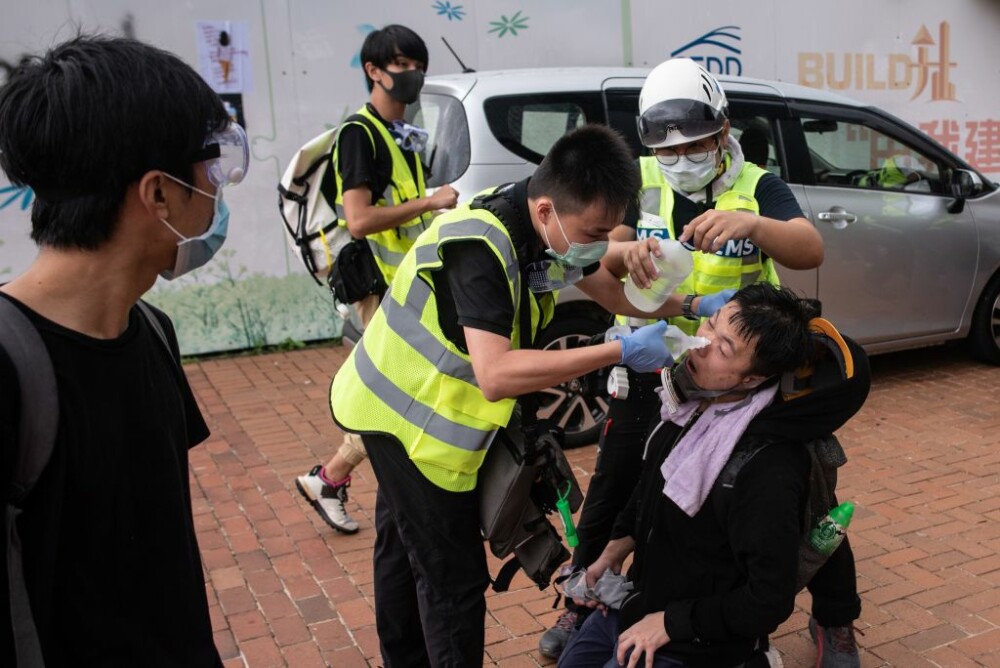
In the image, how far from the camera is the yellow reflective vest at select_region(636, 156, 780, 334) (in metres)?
2.84

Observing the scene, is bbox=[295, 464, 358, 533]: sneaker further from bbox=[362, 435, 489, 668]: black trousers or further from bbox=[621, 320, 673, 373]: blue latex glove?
bbox=[621, 320, 673, 373]: blue latex glove

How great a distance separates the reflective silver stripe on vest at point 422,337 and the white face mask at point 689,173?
37.3 inches

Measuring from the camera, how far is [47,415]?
1.28 metres

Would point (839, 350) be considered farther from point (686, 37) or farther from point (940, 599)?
point (686, 37)

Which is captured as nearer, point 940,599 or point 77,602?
point 77,602

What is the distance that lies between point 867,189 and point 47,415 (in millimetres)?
5399

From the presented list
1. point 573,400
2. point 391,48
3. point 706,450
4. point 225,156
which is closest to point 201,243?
point 225,156

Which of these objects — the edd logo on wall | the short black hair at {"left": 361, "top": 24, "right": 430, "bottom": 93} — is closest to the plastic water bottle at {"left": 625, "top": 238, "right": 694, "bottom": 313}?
the short black hair at {"left": 361, "top": 24, "right": 430, "bottom": 93}

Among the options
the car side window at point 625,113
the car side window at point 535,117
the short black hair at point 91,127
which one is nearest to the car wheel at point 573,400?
the car side window at point 535,117

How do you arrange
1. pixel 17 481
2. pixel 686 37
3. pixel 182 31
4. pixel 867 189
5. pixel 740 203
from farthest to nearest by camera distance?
pixel 686 37, pixel 182 31, pixel 867 189, pixel 740 203, pixel 17 481

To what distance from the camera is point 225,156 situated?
1520mm

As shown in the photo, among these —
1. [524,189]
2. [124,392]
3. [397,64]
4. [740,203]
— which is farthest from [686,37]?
[124,392]

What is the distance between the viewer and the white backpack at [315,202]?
13.3 ft

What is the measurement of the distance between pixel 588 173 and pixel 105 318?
1159 mm
